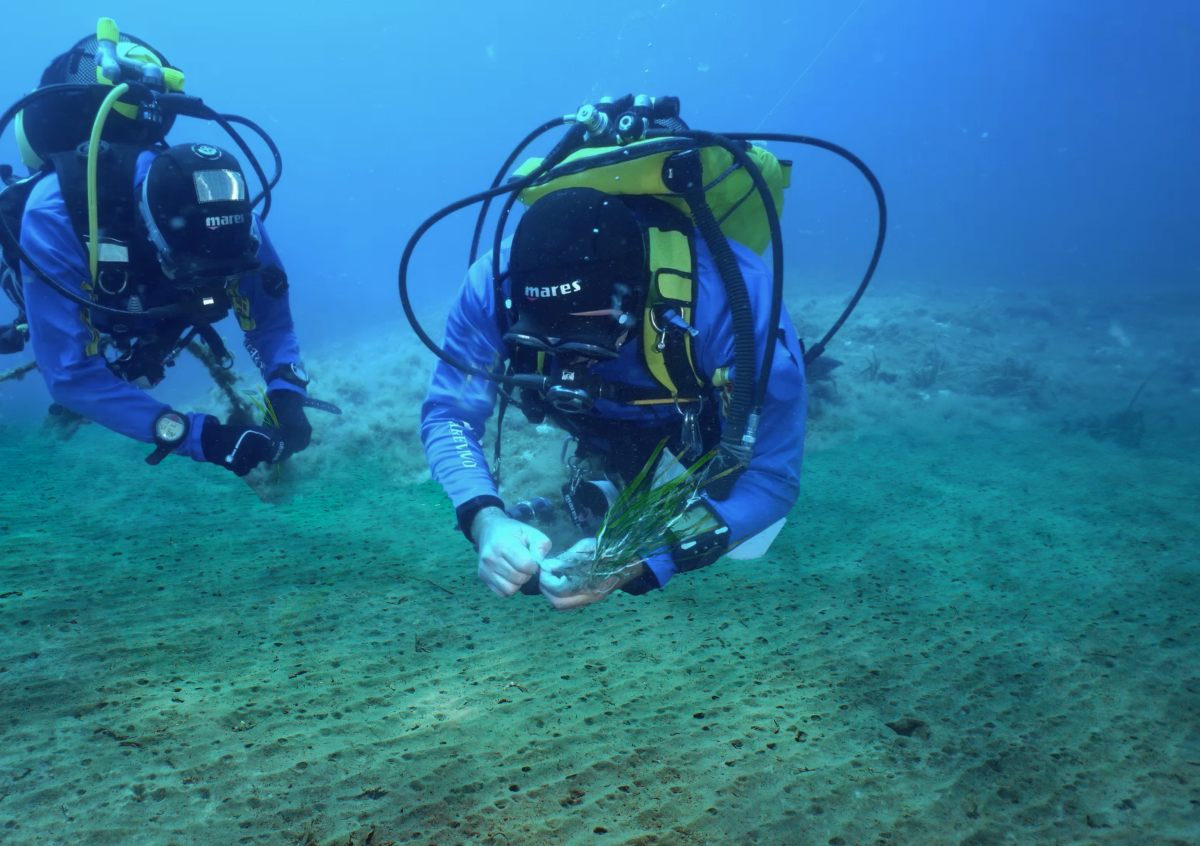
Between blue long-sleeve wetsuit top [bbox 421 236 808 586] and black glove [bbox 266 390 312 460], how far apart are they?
195cm

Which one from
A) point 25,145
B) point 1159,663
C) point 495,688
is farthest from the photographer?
point 25,145

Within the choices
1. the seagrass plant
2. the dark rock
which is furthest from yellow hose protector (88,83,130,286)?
the dark rock

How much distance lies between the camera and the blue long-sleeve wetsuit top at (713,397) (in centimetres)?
305

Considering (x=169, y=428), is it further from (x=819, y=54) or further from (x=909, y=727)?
(x=819, y=54)

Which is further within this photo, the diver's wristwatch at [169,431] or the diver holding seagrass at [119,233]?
the diver's wristwatch at [169,431]

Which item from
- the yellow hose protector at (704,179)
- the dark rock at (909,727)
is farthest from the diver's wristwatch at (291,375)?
the dark rock at (909,727)

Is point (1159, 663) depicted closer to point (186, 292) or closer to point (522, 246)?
point (522, 246)

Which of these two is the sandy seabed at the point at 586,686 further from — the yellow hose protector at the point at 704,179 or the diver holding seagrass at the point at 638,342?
the yellow hose protector at the point at 704,179

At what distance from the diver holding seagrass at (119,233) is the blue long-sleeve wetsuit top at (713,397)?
177 centimetres

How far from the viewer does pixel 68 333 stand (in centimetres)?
400

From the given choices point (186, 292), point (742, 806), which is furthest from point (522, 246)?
point (186, 292)

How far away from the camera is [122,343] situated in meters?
4.57

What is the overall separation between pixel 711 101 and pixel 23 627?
484ft

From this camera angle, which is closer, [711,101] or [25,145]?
[25,145]
